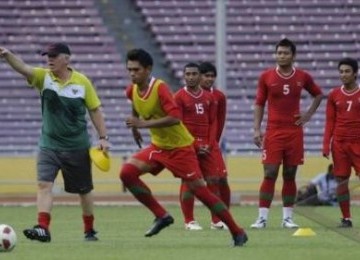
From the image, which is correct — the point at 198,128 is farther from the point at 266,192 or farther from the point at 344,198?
the point at 344,198

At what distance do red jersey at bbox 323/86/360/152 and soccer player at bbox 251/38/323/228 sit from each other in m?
0.38

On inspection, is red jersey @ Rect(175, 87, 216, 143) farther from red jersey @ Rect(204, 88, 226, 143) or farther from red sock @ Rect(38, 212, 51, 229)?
red sock @ Rect(38, 212, 51, 229)

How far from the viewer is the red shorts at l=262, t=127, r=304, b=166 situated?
1742 centimetres

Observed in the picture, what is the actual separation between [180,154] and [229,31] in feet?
64.9

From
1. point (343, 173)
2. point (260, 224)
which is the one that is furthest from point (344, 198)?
point (260, 224)

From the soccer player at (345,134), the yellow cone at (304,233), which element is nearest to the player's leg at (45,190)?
the yellow cone at (304,233)

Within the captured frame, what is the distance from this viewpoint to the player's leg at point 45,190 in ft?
46.7

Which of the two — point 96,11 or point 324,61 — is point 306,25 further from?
point 96,11

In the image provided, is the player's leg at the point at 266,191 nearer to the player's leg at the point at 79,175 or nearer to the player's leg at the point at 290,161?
the player's leg at the point at 290,161

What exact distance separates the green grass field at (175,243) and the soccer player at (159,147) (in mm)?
383

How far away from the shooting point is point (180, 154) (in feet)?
45.4

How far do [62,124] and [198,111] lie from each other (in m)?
3.54

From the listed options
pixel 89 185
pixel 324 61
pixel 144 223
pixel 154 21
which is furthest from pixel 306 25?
pixel 89 185

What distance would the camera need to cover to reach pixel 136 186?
45.5ft
